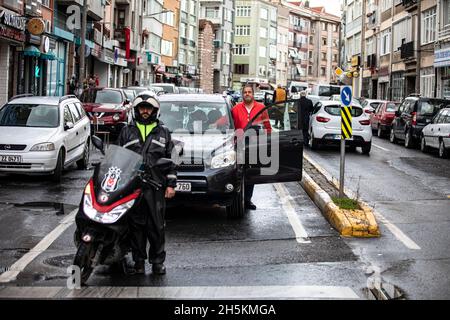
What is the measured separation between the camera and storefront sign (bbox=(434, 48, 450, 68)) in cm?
3872

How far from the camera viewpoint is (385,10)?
5809cm

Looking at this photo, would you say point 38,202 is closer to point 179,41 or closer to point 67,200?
point 67,200

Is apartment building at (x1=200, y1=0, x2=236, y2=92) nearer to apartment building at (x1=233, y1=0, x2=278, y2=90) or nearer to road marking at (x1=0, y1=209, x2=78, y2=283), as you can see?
apartment building at (x1=233, y1=0, x2=278, y2=90)

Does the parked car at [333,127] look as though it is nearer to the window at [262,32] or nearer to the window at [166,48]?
the window at [166,48]

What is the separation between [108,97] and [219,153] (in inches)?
659

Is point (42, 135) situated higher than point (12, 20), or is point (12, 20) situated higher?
point (12, 20)

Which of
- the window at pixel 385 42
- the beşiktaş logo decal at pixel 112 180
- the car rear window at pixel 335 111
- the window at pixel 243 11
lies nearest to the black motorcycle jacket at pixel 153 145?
the beşiktaş logo decal at pixel 112 180

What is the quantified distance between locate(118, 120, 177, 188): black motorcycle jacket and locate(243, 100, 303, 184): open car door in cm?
379

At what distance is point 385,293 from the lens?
7.01 meters

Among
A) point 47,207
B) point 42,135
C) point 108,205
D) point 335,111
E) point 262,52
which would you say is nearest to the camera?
point 108,205

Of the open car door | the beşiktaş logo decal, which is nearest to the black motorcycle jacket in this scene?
the beşiktaş logo decal

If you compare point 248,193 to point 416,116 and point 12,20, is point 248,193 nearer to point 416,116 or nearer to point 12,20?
point 416,116

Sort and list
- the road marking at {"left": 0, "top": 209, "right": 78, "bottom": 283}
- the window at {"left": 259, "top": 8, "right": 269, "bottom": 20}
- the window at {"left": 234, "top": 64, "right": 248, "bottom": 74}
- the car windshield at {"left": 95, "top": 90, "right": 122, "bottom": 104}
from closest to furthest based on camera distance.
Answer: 1. the road marking at {"left": 0, "top": 209, "right": 78, "bottom": 283}
2. the car windshield at {"left": 95, "top": 90, "right": 122, "bottom": 104}
3. the window at {"left": 259, "top": 8, "right": 269, "bottom": 20}
4. the window at {"left": 234, "top": 64, "right": 248, "bottom": 74}

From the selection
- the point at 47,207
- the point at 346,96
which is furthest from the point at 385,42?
the point at 47,207
